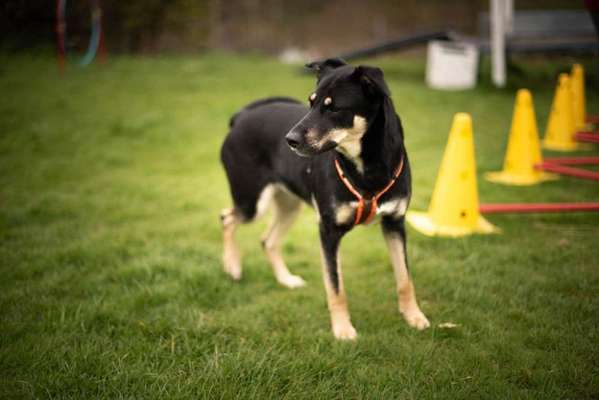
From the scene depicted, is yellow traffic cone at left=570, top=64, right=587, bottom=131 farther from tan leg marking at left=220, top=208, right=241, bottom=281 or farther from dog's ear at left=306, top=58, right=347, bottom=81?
tan leg marking at left=220, top=208, right=241, bottom=281

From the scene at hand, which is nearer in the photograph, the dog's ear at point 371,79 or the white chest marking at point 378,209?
the dog's ear at point 371,79

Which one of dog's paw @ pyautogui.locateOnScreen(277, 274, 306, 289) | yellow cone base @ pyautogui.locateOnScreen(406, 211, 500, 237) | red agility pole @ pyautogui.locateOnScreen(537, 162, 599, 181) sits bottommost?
dog's paw @ pyautogui.locateOnScreen(277, 274, 306, 289)

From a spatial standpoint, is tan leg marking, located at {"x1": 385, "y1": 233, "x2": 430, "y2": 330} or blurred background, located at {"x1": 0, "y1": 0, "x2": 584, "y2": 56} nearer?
tan leg marking, located at {"x1": 385, "y1": 233, "x2": 430, "y2": 330}

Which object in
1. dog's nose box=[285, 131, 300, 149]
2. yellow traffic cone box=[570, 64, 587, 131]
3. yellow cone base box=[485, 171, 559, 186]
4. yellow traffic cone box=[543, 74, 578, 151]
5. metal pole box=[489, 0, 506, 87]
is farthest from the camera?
metal pole box=[489, 0, 506, 87]

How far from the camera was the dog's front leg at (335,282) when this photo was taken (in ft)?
9.33

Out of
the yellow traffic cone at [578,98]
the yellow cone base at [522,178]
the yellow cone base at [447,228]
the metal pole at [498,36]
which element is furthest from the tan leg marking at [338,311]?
the metal pole at [498,36]

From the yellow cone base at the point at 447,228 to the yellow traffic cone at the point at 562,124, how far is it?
3143 mm

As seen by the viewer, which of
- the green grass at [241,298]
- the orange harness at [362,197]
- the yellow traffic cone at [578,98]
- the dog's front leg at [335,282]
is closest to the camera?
the green grass at [241,298]

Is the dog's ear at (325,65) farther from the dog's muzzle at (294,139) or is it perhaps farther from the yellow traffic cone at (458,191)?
the yellow traffic cone at (458,191)

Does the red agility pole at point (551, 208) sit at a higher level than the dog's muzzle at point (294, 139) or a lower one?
lower

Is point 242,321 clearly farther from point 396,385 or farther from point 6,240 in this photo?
point 6,240

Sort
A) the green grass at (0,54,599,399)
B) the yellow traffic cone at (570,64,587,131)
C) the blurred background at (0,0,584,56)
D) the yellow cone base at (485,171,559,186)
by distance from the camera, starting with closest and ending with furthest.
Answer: the green grass at (0,54,599,399) < the yellow cone base at (485,171,559,186) < the yellow traffic cone at (570,64,587,131) < the blurred background at (0,0,584,56)

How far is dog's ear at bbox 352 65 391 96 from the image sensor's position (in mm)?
2443

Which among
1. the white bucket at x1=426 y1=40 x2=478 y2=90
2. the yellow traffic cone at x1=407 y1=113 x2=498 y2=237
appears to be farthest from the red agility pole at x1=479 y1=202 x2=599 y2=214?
the white bucket at x1=426 y1=40 x2=478 y2=90
